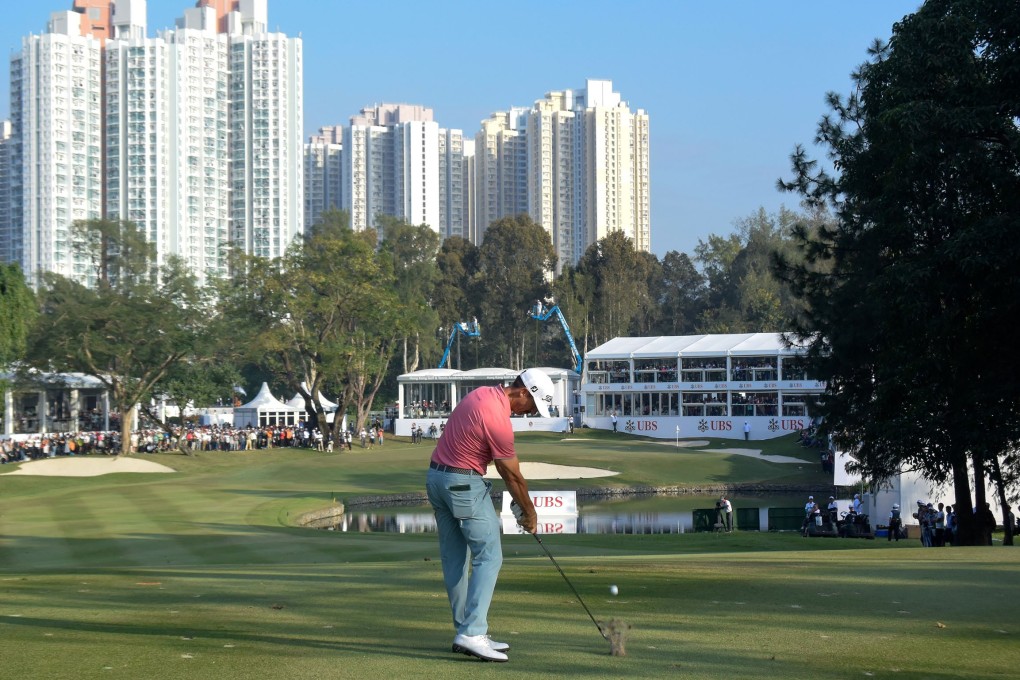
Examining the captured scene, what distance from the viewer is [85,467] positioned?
52.5 meters

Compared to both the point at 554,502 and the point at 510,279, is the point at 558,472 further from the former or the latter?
the point at 510,279

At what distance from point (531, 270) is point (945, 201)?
8982cm

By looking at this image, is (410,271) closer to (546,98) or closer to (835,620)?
(546,98)

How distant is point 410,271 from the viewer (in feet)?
351

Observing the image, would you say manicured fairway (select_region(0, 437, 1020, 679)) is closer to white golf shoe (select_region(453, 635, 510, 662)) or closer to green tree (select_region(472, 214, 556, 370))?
white golf shoe (select_region(453, 635, 510, 662))

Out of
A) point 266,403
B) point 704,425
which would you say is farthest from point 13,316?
point 704,425

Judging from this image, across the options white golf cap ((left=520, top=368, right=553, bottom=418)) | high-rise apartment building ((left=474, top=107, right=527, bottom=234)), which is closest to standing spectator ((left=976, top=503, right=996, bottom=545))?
white golf cap ((left=520, top=368, right=553, bottom=418))

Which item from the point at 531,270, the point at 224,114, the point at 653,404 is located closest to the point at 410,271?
the point at 531,270

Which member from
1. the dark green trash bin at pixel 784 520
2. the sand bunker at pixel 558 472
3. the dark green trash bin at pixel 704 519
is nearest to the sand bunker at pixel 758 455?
the sand bunker at pixel 558 472

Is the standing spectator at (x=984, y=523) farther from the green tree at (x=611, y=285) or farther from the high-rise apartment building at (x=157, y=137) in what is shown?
the high-rise apartment building at (x=157, y=137)

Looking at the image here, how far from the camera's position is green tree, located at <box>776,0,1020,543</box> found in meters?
19.3

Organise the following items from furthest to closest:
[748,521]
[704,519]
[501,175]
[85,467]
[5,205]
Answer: [501,175]
[5,205]
[85,467]
[748,521]
[704,519]

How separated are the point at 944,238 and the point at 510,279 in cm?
8913

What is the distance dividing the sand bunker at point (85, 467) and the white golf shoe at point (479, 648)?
4762cm
